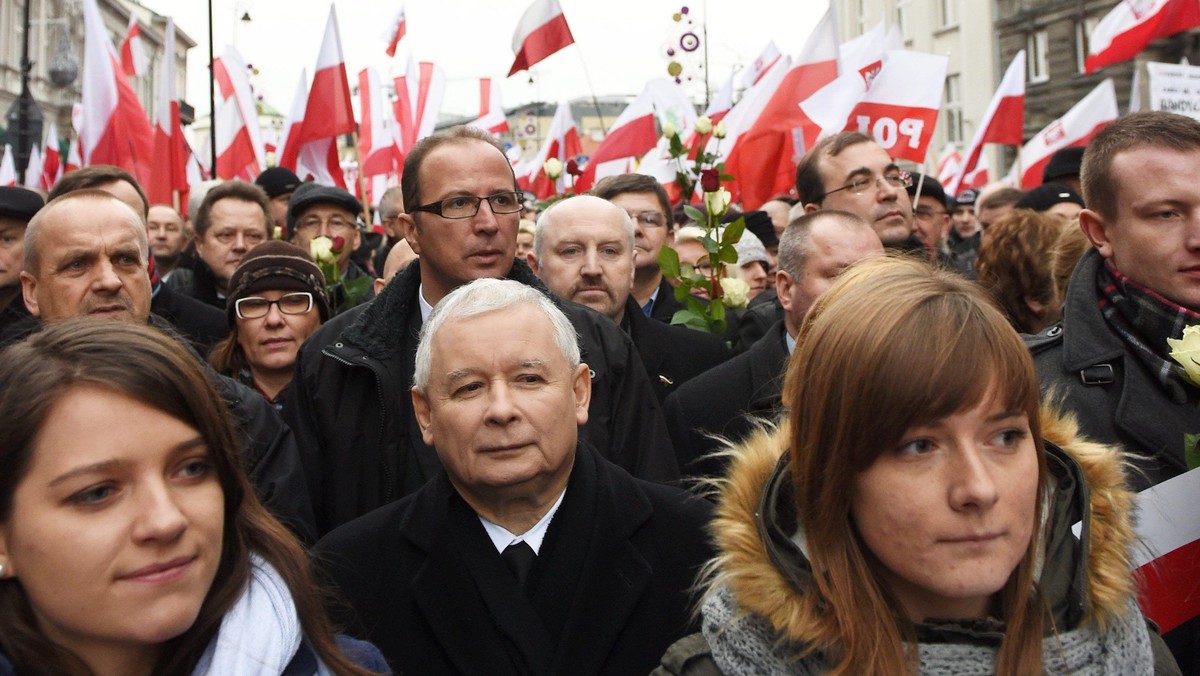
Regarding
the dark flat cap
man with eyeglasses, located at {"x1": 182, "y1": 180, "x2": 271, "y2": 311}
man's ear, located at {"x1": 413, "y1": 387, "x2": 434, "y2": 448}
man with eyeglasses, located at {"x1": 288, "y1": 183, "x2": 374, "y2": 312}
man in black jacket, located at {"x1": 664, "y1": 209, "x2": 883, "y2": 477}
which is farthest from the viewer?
man with eyeglasses, located at {"x1": 288, "y1": 183, "x2": 374, "y2": 312}

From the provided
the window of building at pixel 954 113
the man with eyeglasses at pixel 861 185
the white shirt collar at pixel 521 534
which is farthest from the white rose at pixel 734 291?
the window of building at pixel 954 113

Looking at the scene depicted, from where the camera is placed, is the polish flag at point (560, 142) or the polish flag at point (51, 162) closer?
the polish flag at point (560, 142)

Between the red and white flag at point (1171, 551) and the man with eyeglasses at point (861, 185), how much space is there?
2882mm

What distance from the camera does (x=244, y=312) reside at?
4902 mm

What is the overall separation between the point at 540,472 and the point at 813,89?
596 centimetres

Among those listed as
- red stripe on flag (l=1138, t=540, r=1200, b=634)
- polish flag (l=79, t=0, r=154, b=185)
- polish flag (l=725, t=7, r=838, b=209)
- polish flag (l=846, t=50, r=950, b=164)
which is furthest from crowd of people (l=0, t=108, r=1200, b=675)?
polish flag (l=79, t=0, r=154, b=185)

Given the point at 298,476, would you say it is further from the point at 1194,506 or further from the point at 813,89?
the point at 813,89

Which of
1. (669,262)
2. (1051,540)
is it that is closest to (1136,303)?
(1051,540)

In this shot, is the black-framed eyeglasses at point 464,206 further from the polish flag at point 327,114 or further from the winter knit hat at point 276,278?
the polish flag at point 327,114

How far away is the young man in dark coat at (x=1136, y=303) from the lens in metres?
2.98

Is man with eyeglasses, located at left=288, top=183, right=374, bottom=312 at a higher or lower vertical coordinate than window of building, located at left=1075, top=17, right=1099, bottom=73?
lower

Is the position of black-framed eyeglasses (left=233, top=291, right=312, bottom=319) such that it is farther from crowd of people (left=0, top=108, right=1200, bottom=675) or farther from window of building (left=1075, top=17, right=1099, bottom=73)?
window of building (left=1075, top=17, right=1099, bottom=73)

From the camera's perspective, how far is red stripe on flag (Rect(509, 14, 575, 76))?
901cm

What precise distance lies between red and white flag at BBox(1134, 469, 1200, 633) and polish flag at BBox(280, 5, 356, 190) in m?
7.58
